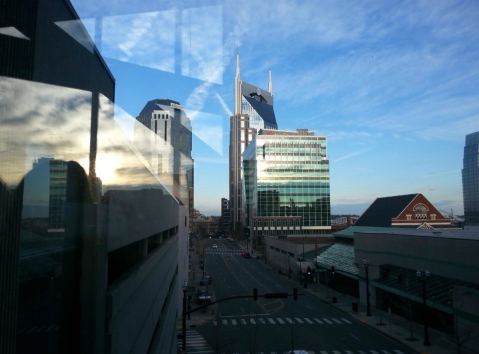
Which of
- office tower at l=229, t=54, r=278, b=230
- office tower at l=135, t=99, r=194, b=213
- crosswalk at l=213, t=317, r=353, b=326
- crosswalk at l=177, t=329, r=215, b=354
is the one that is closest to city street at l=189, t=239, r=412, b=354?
crosswalk at l=213, t=317, r=353, b=326

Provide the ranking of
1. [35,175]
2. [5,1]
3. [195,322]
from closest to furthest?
[5,1] < [35,175] < [195,322]

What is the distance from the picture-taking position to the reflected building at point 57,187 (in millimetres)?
2906

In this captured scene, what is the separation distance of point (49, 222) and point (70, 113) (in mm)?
1217

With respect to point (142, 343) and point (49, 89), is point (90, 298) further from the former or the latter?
point (142, 343)

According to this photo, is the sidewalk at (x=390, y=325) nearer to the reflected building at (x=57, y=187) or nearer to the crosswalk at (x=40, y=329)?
the reflected building at (x=57, y=187)

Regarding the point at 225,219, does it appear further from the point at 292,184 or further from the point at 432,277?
the point at 432,277

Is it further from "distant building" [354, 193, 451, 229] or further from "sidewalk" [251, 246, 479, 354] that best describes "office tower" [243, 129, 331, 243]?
"sidewalk" [251, 246, 479, 354]

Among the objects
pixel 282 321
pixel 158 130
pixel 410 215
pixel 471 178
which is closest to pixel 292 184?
pixel 410 215

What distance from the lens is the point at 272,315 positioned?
27469mm

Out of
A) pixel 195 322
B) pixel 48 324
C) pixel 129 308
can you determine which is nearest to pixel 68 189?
pixel 48 324

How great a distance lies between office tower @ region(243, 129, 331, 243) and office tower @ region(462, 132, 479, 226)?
92086mm

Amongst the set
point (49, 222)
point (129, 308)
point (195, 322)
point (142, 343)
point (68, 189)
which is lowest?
point (195, 322)

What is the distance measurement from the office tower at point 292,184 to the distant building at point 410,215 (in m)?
25.3

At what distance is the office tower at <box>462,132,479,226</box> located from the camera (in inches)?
5679
